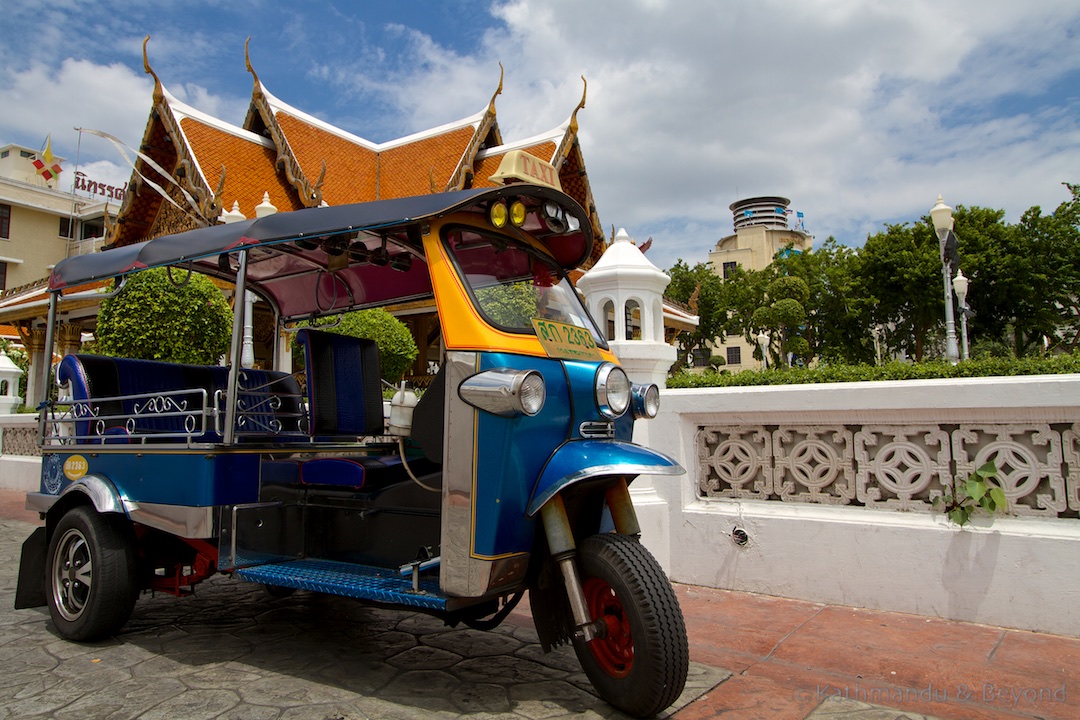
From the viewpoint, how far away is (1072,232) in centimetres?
2888

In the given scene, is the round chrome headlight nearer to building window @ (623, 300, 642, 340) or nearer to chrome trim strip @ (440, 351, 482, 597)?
chrome trim strip @ (440, 351, 482, 597)

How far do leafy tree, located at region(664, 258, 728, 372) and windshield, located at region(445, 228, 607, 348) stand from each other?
36715 mm

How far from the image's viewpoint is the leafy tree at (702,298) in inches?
1594

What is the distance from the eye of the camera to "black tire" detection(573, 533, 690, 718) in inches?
105

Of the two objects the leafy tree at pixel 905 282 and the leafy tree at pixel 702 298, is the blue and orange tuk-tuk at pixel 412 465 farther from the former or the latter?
the leafy tree at pixel 702 298

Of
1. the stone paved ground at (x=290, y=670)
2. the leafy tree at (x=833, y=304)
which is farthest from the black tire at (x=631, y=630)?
the leafy tree at (x=833, y=304)

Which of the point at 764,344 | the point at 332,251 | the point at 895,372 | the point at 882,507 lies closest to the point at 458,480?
the point at 332,251

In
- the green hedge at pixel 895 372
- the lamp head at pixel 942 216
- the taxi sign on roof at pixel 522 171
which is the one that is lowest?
the green hedge at pixel 895 372

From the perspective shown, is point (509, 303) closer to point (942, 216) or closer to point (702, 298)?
point (942, 216)

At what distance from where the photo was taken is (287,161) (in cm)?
1984

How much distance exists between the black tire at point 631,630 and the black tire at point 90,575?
2.54m

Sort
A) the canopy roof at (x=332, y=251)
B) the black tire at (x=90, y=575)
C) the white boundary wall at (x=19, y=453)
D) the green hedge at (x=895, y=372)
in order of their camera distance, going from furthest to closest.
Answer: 1. the white boundary wall at (x=19, y=453)
2. the green hedge at (x=895, y=372)
3. the black tire at (x=90, y=575)
4. the canopy roof at (x=332, y=251)

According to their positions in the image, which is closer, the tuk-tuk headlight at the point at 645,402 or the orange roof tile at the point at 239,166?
the tuk-tuk headlight at the point at 645,402

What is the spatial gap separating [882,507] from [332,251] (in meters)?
3.61
